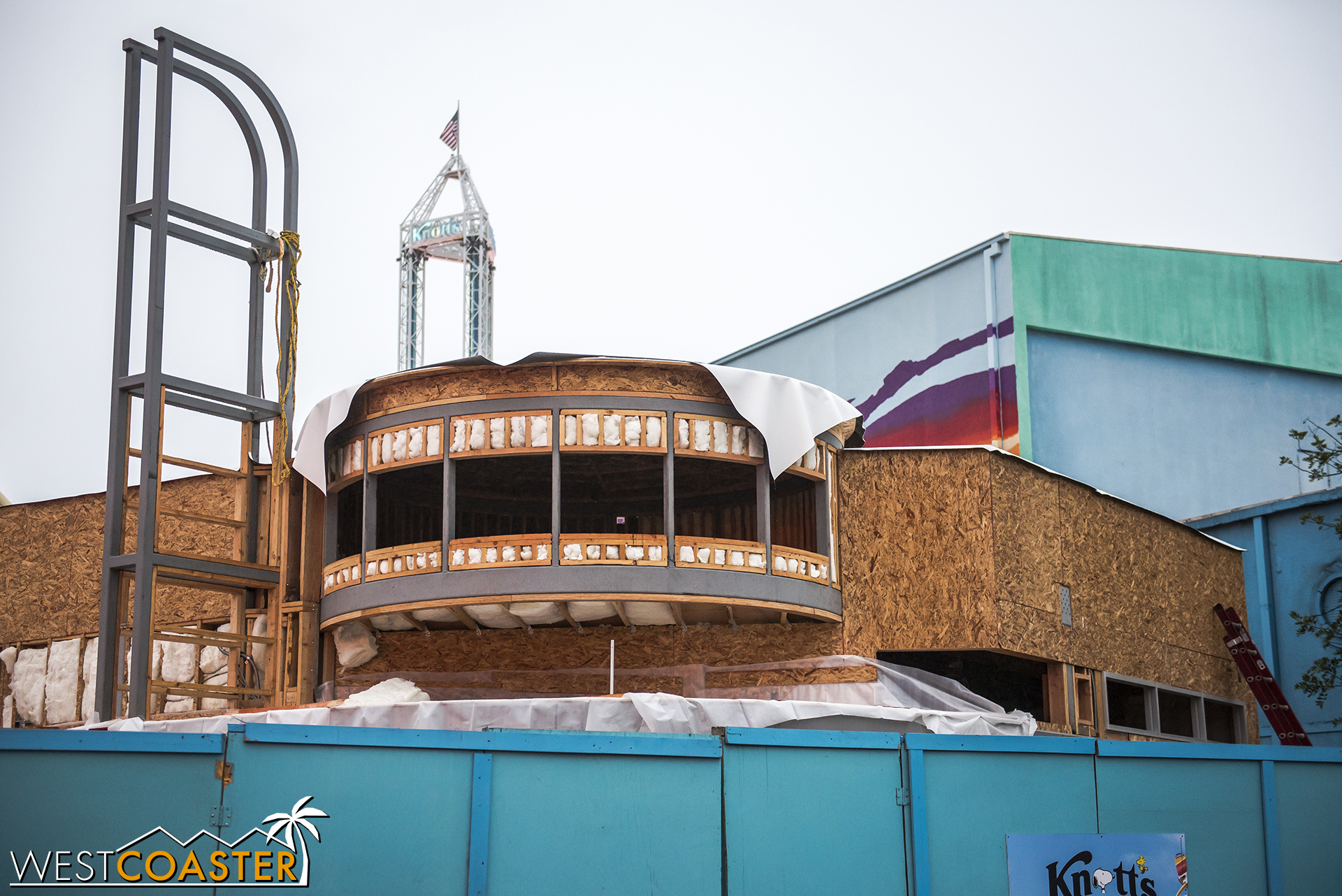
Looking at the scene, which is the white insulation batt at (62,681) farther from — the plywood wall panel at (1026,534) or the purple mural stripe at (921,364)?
the purple mural stripe at (921,364)

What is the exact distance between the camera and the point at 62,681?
72.7 feet

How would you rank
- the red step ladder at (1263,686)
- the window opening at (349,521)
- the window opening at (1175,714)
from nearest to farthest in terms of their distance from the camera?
the window opening at (349,521) → the red step ladder at (1263,686) → the window opening at (1175,714)

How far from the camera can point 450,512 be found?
60.7ft

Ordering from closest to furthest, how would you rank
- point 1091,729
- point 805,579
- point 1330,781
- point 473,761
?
1. point 473,761
2. point 1330,781
3. point 805,579
4. point 1091,729

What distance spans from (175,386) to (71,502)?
4709mm

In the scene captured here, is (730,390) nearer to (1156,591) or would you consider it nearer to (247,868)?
(1156,591)

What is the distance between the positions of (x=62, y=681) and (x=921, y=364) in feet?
76.1

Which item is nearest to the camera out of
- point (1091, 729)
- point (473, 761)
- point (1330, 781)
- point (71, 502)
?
point (473, 761)

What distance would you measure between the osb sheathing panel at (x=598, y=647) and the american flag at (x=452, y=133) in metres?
52.7

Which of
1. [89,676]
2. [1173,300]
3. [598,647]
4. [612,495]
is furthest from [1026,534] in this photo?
[1173,300]

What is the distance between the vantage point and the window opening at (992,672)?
22841 millimetres

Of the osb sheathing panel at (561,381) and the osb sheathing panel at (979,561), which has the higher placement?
the osb sheathing panel at (561,381)

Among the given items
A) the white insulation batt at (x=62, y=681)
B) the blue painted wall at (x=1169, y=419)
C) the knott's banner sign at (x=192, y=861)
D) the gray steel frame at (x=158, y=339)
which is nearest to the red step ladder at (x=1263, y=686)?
the blue painted wall at (x=1169, y=419)

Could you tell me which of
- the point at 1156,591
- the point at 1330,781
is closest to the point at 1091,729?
the point at 1156,591
